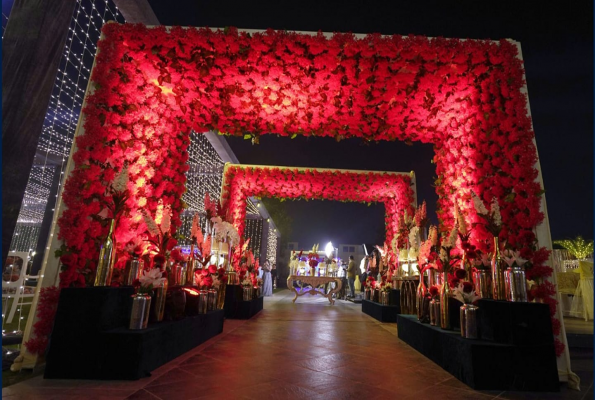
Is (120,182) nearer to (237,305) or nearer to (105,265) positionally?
(105,265)

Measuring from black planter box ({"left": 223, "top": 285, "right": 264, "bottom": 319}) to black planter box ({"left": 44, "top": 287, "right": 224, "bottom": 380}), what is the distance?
12.2 ft

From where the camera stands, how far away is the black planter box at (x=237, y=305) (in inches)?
241

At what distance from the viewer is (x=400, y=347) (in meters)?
3.76

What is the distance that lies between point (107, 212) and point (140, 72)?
1897 mm

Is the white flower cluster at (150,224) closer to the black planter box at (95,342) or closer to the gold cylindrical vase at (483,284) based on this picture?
the black planter box at (95,342)

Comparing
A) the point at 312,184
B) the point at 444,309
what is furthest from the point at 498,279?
the point at 312,184

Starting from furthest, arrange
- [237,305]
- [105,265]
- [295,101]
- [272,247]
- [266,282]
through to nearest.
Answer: [272,247] < [266,282] < [237,305] < [295,101] < [105,265]

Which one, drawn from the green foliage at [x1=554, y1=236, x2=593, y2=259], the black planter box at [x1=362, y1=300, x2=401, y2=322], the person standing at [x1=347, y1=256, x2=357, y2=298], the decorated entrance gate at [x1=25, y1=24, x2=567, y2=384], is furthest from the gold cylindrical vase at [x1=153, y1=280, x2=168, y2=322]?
the person standing at [x1=347, y1=256, x2=357, y2=298]

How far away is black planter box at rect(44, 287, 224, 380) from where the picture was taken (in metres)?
2.27

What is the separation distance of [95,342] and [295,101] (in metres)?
3.72

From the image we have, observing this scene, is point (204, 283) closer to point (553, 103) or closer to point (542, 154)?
point (553, 103)

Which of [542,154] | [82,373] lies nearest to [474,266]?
[82,373]

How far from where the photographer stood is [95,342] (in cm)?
231

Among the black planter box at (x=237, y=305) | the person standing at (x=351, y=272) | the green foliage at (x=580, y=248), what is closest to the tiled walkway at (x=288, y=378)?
the black planter box at (x=237, y=305)
